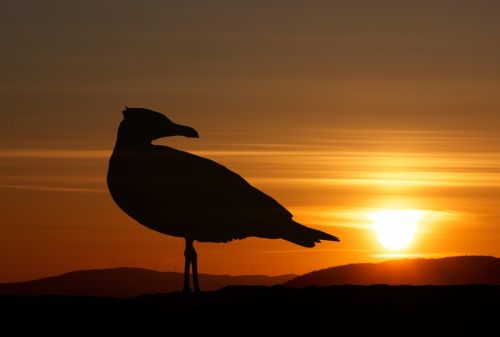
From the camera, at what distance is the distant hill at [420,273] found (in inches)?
2618

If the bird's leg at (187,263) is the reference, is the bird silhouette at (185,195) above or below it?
above

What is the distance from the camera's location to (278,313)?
53.9ft

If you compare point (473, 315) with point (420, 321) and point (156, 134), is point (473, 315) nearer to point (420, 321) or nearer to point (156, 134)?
point (420, 321)

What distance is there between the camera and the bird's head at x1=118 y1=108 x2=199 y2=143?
68.5ft

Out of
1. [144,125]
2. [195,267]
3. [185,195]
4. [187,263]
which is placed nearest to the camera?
[187,263]

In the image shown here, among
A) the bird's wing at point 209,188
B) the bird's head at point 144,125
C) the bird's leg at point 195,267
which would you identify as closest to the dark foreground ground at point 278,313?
the bird's leg at point 195,267

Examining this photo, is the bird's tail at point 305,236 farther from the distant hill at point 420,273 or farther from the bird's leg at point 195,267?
the distant hill at point 420,273

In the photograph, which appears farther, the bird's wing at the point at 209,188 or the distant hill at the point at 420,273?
the distant hill at the point at 420,273

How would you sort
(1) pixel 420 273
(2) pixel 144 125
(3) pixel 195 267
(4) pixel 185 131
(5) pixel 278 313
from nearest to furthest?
(5) pixel 278 313 → (3) pixel 195 267 → (2) pixel 144 125 → (4) pixel 185 131 → (1) pixel 420 273

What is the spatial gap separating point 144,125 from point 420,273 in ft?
159

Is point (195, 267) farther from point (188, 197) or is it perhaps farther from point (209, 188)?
point (209, 188)

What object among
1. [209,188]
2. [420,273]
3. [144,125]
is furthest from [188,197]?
[420,273]

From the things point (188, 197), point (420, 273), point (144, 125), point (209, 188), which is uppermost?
point (420, 273)

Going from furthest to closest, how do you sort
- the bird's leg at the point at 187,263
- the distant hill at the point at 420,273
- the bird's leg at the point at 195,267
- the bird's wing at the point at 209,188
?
the distant hill at the point at 420,273, the bird's wing at the point at 209,188, the bird's leg at the point at 195,267, the bird's leg at the point at 187,263
